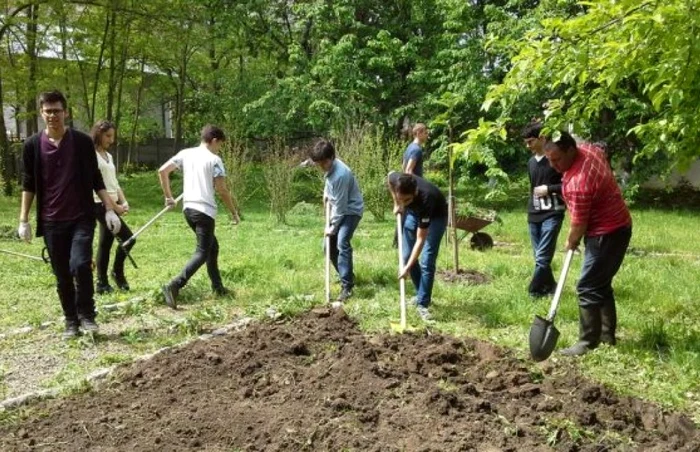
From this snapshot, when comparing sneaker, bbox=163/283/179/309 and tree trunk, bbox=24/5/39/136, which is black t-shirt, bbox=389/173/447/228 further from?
tree trunk, bbox=24/5/39/136

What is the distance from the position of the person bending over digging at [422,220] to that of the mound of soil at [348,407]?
104 cm

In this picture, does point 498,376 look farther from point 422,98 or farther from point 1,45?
point 1,45

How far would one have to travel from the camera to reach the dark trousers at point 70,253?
4.78 m

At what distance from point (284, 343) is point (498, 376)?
1.49m

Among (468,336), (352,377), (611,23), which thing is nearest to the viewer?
(611,23)

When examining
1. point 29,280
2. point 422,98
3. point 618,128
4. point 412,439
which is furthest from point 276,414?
point 422,98

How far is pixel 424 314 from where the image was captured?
545 cm

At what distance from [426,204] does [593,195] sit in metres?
1.37

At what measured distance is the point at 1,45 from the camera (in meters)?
18.2

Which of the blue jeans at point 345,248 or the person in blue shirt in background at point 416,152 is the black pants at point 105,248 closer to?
the blue jeans at point 345,248

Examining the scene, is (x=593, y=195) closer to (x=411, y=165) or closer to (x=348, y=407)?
(x=348, y=407)

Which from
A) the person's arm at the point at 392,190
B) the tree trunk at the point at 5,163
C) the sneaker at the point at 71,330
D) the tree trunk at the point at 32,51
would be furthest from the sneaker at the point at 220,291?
the tree trunk at the point at 32,51

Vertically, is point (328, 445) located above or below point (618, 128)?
below

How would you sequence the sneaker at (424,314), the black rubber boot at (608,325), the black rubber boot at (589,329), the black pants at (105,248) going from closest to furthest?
1. the black rubber boot at (589,329)
2. the black rubber boot at (608,325)
3. the sneaker at (424,314)
4. the black pants at (105,248)
